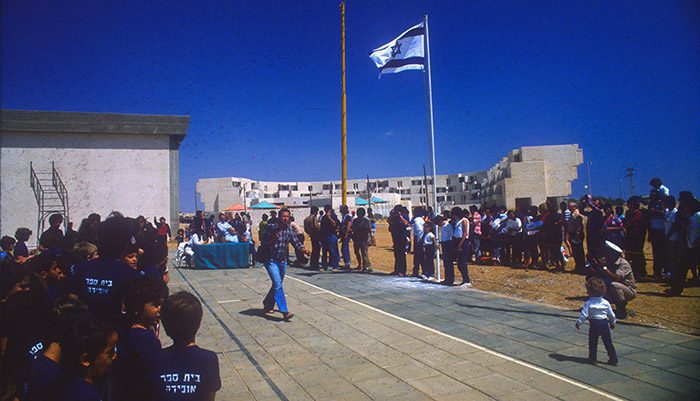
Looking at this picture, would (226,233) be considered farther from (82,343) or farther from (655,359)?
(82,343)

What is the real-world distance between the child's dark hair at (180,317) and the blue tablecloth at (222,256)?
1255 cm

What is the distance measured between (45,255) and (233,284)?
721 centimetres

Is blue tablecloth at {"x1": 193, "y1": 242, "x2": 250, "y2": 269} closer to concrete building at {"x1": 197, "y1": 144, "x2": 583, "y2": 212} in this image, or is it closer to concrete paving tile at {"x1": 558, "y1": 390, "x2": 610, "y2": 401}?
concrete paving tile at {"x1": 558, "y1": 390, "x2": 610, "y2": 401}

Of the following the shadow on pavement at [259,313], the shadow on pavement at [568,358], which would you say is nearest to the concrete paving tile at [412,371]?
the shadow on pavement at [568,358]

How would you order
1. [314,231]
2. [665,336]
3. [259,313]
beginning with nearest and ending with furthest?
[665,336] → [259,313] → [314,231]

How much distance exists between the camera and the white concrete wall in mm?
23344

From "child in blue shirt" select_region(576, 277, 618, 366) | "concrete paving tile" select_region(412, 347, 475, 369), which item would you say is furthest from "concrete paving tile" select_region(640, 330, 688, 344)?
"concrete paving tile" select_region(412, 347, 475, 369)

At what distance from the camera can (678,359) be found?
15.9ft

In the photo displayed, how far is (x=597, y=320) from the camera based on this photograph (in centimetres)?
485

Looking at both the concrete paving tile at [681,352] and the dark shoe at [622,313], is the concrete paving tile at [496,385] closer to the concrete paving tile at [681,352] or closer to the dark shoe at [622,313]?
the concrete paving tile at [681,352]

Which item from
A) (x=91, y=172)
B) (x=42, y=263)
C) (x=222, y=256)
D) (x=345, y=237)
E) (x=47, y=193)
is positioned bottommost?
(x=222, y=256)

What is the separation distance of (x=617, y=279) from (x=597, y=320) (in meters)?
2.34

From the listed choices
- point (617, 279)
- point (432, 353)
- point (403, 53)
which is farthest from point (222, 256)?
point (617, 279)

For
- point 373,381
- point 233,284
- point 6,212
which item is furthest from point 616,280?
point 6,212
